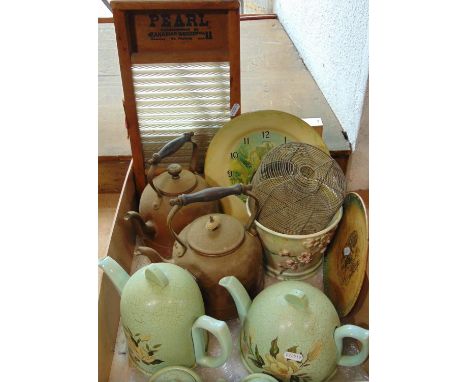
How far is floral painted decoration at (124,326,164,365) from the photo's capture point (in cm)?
93

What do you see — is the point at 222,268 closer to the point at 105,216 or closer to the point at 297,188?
the point at 297,188

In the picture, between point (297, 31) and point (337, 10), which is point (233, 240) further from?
point (297, 31)

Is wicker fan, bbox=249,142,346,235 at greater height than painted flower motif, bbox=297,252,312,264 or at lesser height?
greater

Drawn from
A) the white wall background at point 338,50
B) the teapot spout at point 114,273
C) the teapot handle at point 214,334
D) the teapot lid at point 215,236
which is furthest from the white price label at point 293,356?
the white wall background at point 338,50

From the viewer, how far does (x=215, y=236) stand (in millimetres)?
1027

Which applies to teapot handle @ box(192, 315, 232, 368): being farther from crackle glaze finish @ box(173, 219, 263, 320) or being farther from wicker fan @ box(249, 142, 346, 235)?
wicker fan @ box(249, 142, 346, 235)

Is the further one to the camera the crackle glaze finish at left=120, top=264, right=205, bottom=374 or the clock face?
the clock face

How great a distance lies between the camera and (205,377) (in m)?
1.01

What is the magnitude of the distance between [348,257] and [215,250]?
33cm

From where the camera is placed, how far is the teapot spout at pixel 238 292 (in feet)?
3.10

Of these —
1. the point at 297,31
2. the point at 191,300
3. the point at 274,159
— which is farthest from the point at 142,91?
the point at 297,31

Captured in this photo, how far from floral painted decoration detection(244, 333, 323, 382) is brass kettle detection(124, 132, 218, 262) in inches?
15.2

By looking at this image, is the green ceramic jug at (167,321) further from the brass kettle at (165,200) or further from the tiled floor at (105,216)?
the tiled floor at (105,216)

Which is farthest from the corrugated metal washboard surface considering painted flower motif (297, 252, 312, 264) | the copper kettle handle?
painted flower motif (297, 252, 312, 264)
